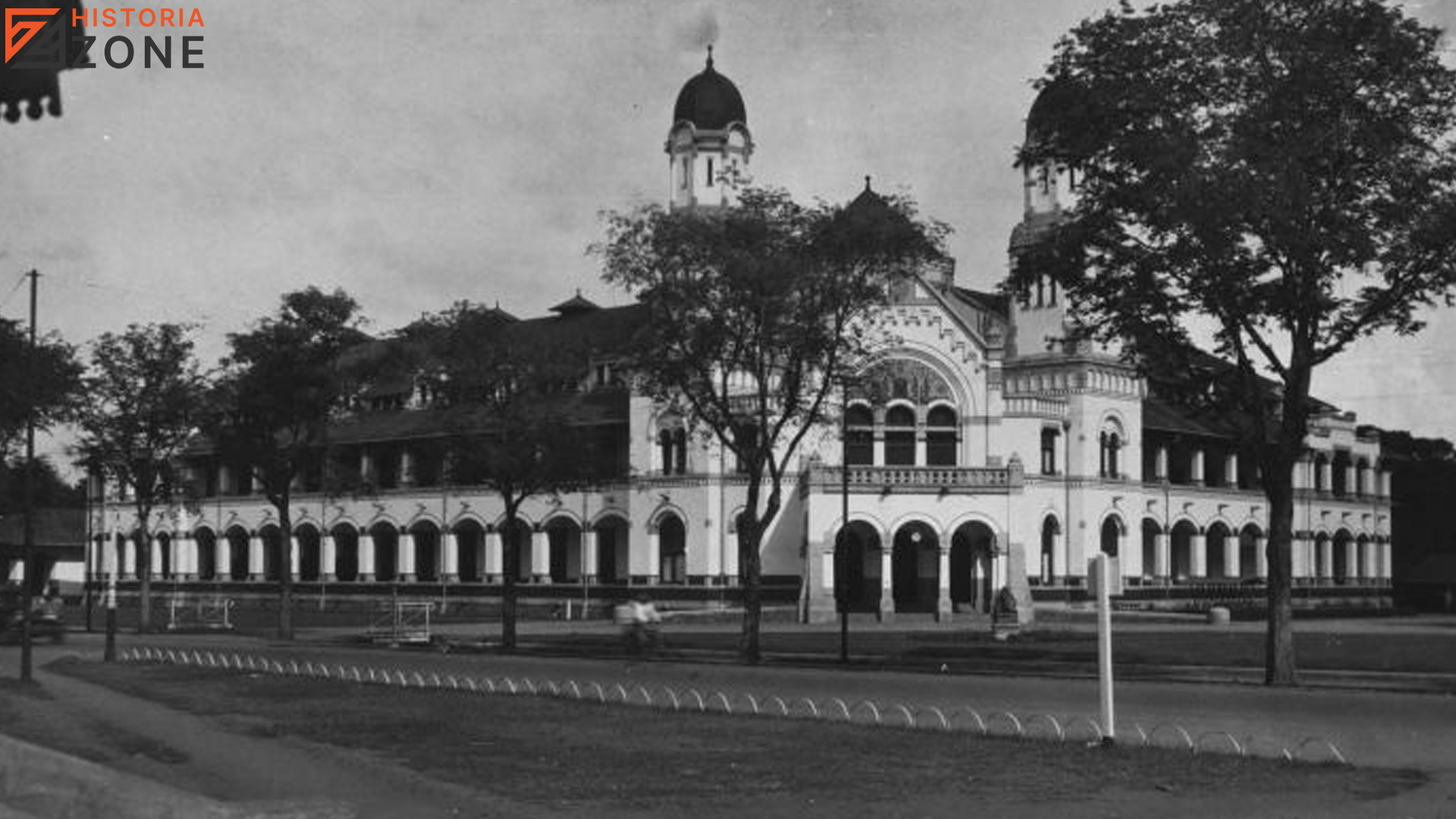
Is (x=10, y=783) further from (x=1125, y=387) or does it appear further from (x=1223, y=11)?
(x=1125, y=387)

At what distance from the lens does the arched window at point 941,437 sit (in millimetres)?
67875

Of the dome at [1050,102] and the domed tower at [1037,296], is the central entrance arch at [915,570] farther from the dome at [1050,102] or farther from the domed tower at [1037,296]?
the dome at [1050,102]

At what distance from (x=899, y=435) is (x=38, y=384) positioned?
3160 centimetres

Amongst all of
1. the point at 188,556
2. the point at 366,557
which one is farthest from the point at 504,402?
the point at 188,556

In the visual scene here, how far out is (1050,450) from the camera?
7219 cm

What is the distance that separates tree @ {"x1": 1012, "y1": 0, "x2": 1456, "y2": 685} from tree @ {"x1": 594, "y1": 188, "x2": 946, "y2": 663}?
23.8 feet

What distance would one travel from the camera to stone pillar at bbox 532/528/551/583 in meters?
75.8

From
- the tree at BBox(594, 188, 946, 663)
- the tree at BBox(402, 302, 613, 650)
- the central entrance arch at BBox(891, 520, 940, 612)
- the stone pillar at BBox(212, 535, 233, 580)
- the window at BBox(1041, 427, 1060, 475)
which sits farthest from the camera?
the stone pillar at BBox(212, 535, 233, 580)

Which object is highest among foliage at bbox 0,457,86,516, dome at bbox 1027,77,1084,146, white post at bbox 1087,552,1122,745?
dome at bbox 1027,77,1084,146

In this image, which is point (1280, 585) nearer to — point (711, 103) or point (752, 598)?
point (752, 598)

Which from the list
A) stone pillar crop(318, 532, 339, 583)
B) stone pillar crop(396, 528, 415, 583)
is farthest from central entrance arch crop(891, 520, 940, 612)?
stone pillar crop(318, 532, 339, 583)

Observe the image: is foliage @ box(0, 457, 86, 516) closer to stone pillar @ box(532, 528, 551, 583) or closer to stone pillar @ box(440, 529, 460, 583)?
stone pillar @ box(440, 529, 460, 583)

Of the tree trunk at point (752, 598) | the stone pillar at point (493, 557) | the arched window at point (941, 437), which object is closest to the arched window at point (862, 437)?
the arched window at point (941, 437)

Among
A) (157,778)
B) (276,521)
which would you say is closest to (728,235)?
(157,778)
